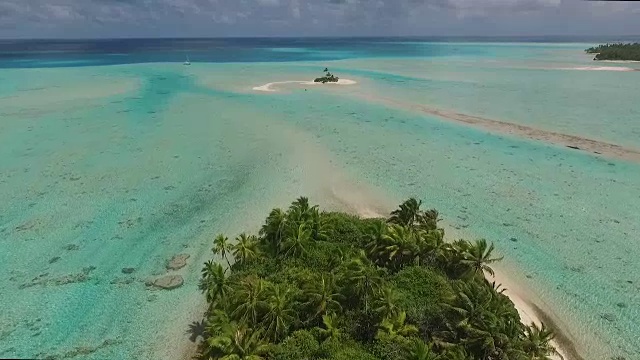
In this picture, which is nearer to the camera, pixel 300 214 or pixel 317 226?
pixel 317 226

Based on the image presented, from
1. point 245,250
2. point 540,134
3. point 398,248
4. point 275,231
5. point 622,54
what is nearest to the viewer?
point 398,248

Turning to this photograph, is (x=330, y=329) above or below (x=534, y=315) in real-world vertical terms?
above

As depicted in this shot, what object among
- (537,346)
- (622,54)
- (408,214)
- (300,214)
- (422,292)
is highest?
(622,54)

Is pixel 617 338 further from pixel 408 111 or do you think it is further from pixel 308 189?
pixel 408 111

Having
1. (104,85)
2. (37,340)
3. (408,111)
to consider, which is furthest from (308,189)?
(104,85)

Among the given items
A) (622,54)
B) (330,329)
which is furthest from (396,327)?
(622,54)

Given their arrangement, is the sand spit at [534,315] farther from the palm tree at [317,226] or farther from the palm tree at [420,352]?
the palm tree at [317,226]

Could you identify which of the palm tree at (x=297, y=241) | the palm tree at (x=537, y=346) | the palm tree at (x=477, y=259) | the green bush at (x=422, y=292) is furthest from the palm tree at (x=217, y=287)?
the palm tree at (x=537, y=346)

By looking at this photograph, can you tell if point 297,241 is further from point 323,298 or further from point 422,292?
point 422,292

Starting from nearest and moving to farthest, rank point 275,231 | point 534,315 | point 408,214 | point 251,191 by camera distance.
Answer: point 534,315 → point 275,231 → point 408,214 → point 251,191
